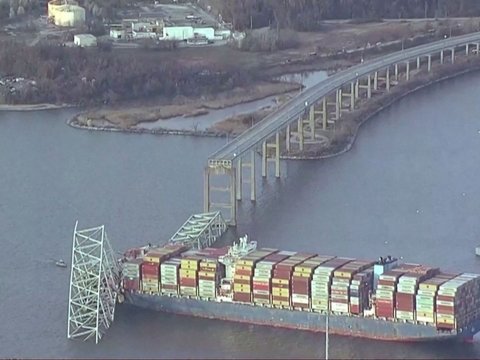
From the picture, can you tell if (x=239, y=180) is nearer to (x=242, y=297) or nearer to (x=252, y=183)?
(x=252, y=183)

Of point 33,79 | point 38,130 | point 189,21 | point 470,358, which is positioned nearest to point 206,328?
point 470,358

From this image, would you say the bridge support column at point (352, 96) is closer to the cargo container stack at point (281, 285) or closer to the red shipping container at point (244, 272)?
the red shipping container at point (244, 272)

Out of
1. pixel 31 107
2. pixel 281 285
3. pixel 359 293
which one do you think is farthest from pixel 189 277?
pixel 31 107

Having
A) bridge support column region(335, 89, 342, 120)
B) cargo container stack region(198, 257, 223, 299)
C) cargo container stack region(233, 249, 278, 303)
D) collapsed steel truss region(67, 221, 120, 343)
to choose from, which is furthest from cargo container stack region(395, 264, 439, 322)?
bridge support column region(335, 89, 342, 120)

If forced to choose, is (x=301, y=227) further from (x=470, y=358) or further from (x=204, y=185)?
(x=470, y=358)

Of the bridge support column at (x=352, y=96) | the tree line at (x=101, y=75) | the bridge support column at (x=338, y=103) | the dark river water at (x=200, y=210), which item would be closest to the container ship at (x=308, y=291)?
the dark river water at (x=200, y=210)
